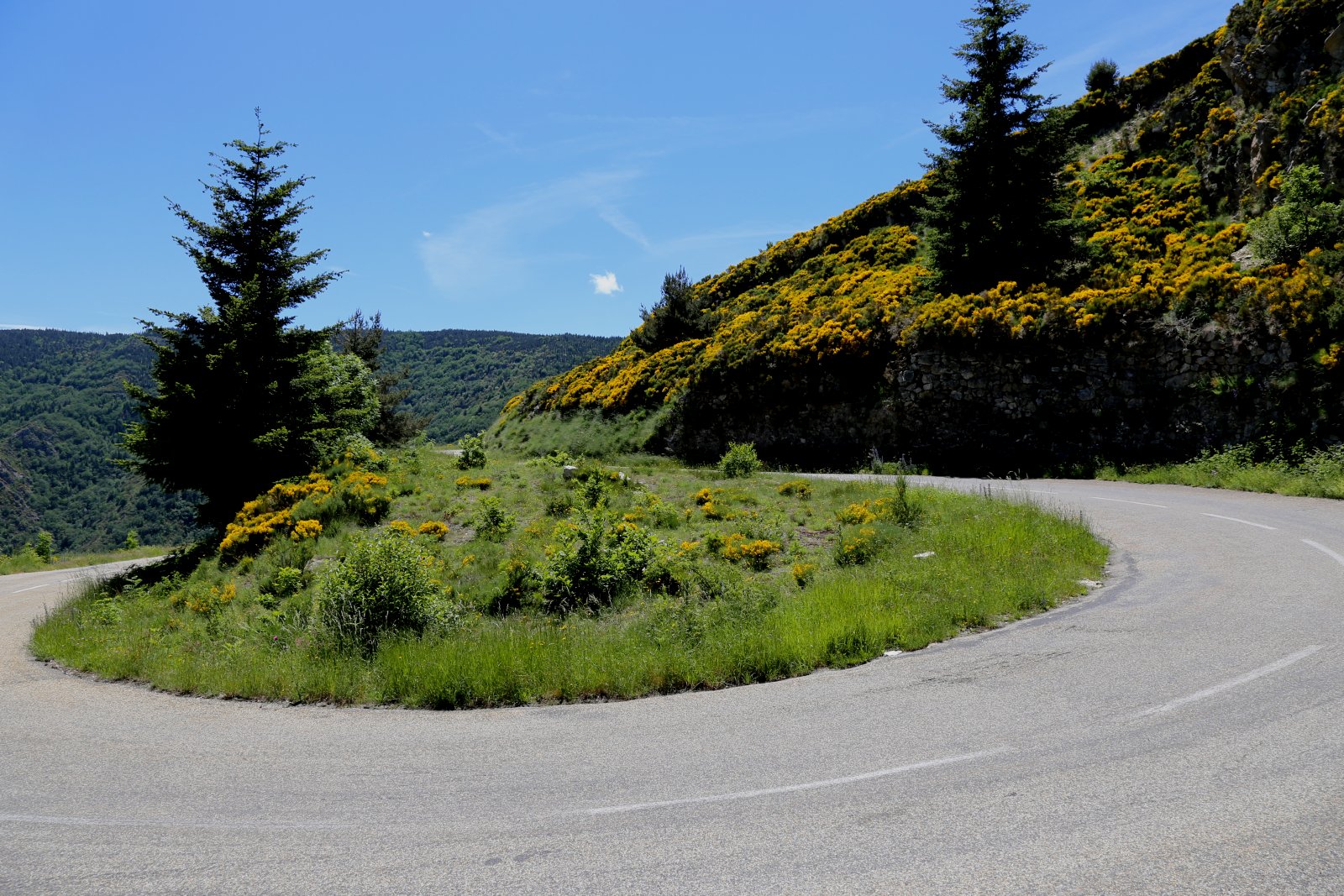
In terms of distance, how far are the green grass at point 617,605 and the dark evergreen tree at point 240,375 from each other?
328 centimetres

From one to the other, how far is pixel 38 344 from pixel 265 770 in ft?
685

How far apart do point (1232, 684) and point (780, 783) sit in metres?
3.91

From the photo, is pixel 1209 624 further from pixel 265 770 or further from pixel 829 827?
pixel 265 770

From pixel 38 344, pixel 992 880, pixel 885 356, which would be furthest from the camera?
pixel 38 344

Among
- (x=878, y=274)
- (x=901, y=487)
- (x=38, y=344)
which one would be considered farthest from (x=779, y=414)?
(x=38, y=344)

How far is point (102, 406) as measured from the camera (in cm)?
12500

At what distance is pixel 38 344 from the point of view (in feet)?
511

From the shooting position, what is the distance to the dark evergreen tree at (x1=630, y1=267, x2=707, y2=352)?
124 feet

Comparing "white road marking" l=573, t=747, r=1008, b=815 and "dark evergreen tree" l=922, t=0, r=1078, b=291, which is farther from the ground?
"dark evergreen tree" l=922, t=0, r=1078, b=291

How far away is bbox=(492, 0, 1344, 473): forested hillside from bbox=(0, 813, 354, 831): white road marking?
858 inches

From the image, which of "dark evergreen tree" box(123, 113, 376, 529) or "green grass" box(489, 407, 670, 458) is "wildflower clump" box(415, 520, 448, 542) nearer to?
"dark evergreen tree" box(123, 113, 376, 529)

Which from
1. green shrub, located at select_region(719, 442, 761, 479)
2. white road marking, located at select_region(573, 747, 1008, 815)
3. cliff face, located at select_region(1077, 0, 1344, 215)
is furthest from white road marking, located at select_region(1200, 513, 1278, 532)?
cliff face, located at select_region(1077, 0, 1344, 215)

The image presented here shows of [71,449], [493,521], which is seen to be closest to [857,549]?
[493,521]

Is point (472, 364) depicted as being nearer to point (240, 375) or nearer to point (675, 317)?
point (675, 317)
